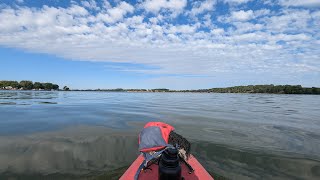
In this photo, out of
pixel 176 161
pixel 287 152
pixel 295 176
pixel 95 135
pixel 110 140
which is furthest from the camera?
pixel 95 135

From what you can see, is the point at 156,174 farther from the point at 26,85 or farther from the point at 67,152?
the point at 26,85

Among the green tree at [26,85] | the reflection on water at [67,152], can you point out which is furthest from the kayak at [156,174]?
the green tree at [26,85]

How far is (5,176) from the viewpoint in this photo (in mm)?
5660

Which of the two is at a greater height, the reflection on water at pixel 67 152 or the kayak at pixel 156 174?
the kayak at pixel 156 174

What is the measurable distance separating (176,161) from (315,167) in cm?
571

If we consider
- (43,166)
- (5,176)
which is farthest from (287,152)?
(5,176)

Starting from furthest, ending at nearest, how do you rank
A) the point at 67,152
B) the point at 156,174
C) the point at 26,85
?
the point at 26,85 < the point at 67,152 < the point at 156,174

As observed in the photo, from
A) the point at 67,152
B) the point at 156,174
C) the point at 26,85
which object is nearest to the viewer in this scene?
the point at 156,174

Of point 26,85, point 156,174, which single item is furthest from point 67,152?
point 26,85

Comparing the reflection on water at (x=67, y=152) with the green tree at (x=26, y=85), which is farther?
the green tree at (x=26, y=85)

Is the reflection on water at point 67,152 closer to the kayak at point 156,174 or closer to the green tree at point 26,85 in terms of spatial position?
the kayak at point 156,174

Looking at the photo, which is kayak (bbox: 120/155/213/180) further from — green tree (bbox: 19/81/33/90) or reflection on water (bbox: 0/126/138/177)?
green tree (bbox: 19/81/33/90)

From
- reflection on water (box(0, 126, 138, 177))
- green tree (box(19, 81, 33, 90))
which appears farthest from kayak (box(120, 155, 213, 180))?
green tree (box(19, 81, 33, 90))

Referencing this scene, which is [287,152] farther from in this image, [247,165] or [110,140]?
[110,140]
